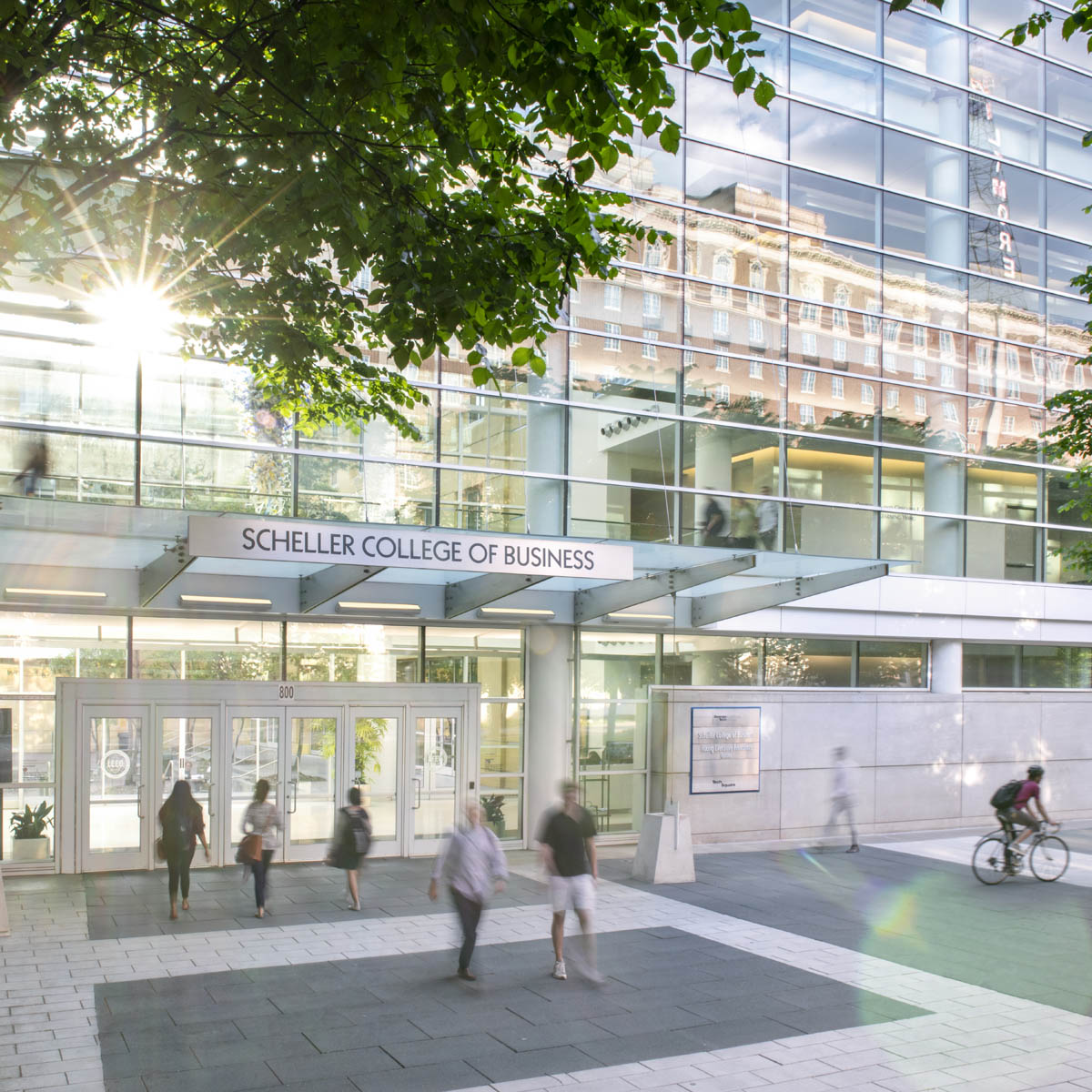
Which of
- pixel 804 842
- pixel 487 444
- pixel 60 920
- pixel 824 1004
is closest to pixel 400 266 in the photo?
pixel 824 1004

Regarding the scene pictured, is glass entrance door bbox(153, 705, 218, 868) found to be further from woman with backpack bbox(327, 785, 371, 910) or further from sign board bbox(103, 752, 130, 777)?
woman with backpack bbox(327, 785, 371, 910)

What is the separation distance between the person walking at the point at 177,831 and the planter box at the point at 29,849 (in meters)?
3.10

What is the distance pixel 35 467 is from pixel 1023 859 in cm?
1372

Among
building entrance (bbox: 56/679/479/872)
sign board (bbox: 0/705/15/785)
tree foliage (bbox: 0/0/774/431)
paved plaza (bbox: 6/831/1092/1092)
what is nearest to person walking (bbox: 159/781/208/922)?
paved plaza (bbox: 6/831/1092/1092)

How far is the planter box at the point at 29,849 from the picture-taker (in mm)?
14258

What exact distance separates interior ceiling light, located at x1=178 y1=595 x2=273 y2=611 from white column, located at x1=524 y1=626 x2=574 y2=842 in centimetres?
417

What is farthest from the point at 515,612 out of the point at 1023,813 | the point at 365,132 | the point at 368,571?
the point at 365,132

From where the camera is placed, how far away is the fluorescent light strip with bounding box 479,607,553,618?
54.8 ft

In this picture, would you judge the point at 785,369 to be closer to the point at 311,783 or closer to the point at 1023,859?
the point at 1023,859

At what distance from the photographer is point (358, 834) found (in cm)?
1216

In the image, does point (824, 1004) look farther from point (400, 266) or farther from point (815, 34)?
point (815, 34)

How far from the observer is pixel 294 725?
15852mm

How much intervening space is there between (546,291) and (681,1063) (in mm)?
5451

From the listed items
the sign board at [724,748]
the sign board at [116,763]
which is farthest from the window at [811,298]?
the sign board at [116,763]
